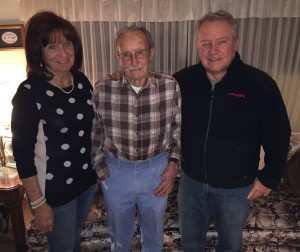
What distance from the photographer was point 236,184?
1539 mm

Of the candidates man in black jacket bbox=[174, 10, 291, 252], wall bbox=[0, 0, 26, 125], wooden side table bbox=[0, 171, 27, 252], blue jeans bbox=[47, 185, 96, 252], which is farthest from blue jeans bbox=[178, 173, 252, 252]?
wall bbox=[0, 0, 26, 125]

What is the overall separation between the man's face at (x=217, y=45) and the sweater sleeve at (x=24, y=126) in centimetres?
79

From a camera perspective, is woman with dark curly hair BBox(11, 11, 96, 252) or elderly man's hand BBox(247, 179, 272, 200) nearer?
woman with dark curly hair BBox(11, 11, 96, 252)

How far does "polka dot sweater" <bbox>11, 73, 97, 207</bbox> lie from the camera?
48.6 inches

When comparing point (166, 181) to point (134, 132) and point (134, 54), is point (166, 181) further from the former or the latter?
point (134, 54)

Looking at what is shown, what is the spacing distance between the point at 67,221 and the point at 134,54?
80 centimetres

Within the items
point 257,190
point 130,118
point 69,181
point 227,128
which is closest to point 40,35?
point 130,118

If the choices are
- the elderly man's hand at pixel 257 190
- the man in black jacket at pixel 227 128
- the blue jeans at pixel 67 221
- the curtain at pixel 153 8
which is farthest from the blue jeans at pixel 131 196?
the curtain at pixel 153 8

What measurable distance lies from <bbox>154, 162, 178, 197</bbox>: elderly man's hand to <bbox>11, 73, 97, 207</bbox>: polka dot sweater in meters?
0.35

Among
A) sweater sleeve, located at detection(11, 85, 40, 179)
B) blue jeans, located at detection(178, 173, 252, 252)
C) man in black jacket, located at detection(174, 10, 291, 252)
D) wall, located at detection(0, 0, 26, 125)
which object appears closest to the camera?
sweater sleeve, located at detection(11, 85, 40, 179)

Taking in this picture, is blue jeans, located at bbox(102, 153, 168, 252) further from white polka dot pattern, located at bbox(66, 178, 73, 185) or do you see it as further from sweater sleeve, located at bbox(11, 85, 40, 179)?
sweater sleeve, located at bbox(11, 85, 40, 179)

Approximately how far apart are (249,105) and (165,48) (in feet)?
5.15

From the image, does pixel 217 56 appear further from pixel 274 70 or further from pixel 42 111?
pixel 274 70

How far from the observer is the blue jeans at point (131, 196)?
147 centimetres
